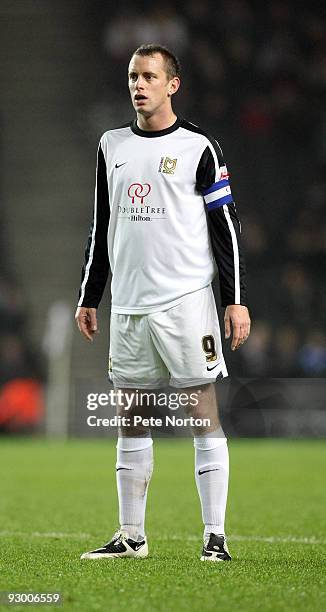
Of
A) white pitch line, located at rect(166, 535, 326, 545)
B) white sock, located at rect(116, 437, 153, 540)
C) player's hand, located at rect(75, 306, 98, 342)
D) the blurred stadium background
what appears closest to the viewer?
white sock, located at rect(116, 437, 153, 540)

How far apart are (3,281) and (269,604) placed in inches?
378

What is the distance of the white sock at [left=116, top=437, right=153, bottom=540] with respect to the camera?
412 centimetres

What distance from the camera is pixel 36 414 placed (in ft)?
37.1

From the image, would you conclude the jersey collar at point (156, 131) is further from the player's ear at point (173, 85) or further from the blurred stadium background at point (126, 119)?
the blurred stadium background at point (126, 119)

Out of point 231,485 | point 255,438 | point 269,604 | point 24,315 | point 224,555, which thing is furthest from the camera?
point 24,315

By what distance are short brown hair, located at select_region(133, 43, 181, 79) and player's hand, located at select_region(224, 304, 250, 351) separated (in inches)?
32.5

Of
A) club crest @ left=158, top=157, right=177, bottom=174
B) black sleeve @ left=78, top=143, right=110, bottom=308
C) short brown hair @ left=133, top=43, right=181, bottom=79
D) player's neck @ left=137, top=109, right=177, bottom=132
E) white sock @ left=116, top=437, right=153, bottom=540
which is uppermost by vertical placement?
short brown hair @ left=133, top=43, right=181, bottom=79

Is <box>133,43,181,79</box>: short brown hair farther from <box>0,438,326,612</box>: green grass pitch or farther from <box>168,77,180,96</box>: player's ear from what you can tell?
<box>0,438,326,612</box>: green grass pitch

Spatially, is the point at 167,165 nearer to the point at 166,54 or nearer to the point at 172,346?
the point at 166,54

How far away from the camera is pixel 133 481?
4.12 metres

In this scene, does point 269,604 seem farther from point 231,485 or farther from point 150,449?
point 231,485

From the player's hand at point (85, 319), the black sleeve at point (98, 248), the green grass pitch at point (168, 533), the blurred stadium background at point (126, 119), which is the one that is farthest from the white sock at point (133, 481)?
the blurred stadium background at point (126, 119)

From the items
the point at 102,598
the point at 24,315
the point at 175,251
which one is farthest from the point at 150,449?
the point at 24,315

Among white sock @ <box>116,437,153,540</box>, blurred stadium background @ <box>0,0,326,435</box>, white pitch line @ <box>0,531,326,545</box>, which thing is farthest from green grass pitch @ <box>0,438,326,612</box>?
blurred stadium background @ <box>0,0,326,435</box>
